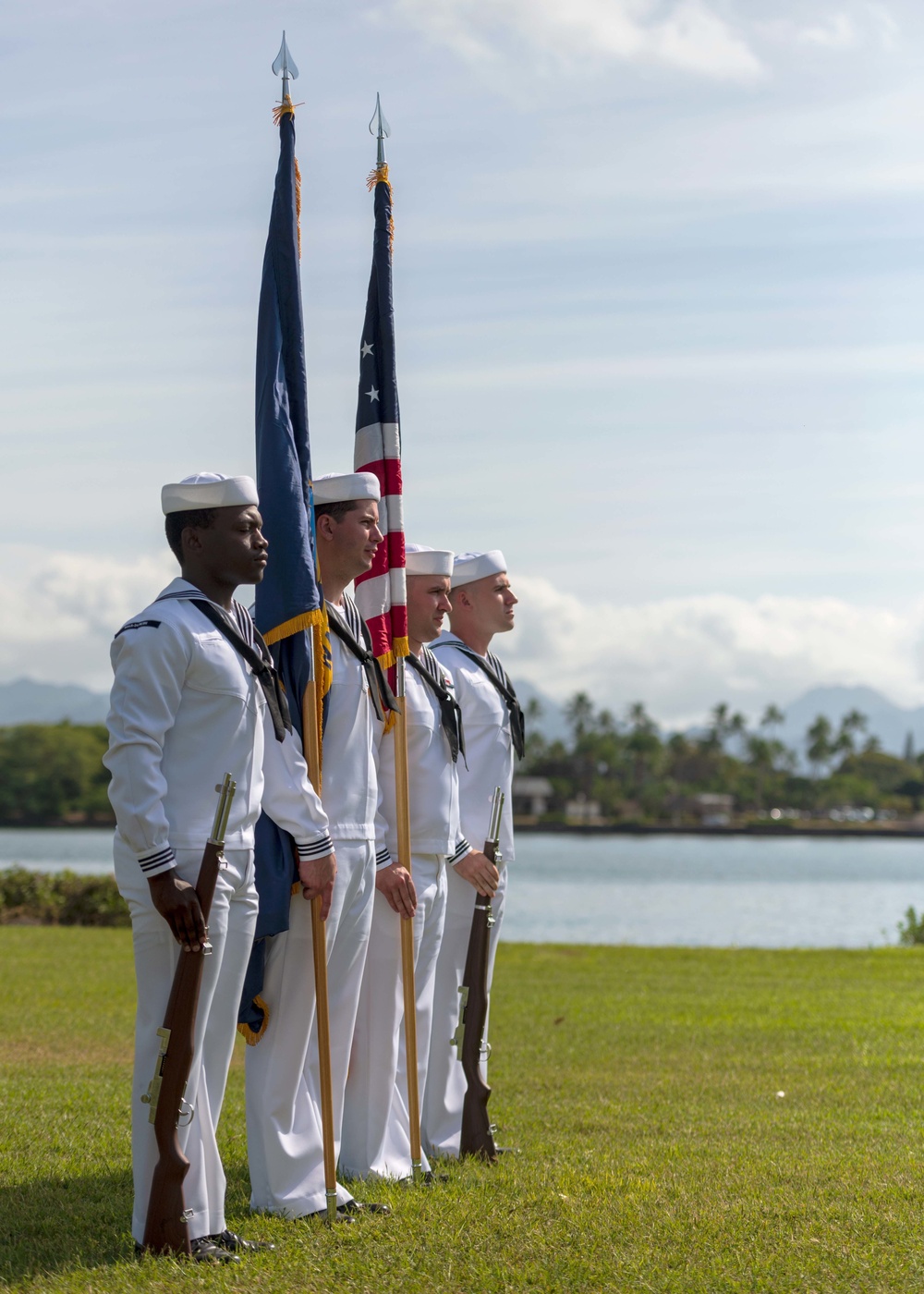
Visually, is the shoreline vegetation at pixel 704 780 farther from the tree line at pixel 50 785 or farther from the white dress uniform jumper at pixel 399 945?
the white dress uniform jumper at pixel 399 945

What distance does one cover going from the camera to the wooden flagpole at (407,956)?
260 inches

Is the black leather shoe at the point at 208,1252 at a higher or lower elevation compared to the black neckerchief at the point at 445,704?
lower

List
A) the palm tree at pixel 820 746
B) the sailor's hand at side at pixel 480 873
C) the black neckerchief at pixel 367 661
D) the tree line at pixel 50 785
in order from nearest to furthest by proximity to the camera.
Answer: the black neckerchief at pixel 367 661, the sailor's hand at side at pixel 480 873, the tree line at pixel 50 785, the palm tree at pixel 820 746

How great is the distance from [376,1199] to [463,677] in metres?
2.69

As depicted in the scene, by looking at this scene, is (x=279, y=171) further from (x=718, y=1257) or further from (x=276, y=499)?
(x=718, y=1257)

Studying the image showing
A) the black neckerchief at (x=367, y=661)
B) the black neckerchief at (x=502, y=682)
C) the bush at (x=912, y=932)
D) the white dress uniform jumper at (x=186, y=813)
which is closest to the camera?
the white dress uniform jumper at (x=186, y=813)

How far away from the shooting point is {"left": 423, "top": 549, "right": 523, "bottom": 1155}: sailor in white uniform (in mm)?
7285

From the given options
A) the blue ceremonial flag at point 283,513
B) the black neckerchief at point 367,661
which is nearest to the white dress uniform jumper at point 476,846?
the black neckerchief at point 367,661

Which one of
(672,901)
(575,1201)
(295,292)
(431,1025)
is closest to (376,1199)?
(575,1201)

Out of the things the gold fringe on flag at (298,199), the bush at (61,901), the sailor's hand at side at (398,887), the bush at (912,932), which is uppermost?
the gold fringe on flag at (298,199)

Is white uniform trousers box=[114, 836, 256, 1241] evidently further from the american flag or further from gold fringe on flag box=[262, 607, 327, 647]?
the american flag

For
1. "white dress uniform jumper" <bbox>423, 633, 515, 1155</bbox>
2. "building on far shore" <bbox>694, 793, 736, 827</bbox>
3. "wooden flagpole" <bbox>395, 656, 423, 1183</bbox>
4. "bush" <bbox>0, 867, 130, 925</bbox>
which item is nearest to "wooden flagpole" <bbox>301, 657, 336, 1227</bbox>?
"wooden flagpole" <bbox>395, 656, 423, 1183</bbox>

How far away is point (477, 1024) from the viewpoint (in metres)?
7.20

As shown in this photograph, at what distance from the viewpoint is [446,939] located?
24.7 ft
